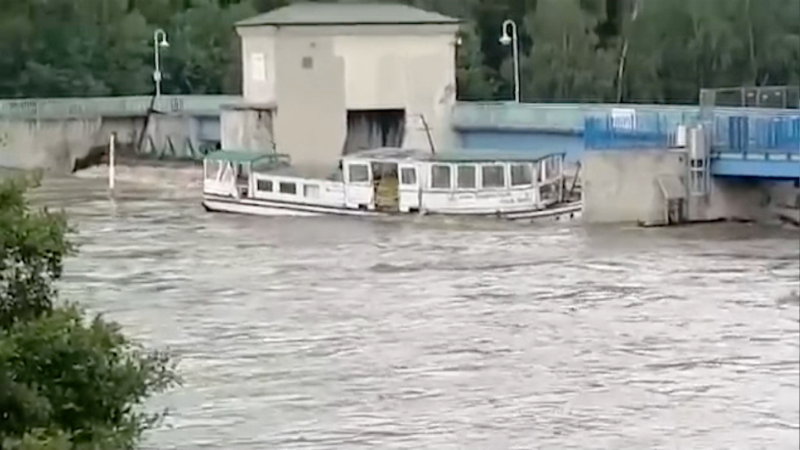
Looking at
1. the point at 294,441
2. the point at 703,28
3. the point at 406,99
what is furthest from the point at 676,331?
the point at 406,99

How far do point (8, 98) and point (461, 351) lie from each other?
32895 millimetres

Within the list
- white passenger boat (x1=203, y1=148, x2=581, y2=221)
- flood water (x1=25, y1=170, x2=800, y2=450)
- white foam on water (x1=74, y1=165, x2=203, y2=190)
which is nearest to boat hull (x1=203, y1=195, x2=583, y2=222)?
white passenger boat (x1=203, y1=148, x2=581, y2=221)

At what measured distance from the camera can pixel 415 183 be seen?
29312 mm

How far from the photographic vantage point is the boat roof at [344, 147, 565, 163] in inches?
1148

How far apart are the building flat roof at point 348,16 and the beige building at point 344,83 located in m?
0.02

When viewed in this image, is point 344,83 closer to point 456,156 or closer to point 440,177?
point 456,156

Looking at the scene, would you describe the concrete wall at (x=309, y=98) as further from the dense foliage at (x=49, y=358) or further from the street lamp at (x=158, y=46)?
the dense foliage at (x=49, y=358)

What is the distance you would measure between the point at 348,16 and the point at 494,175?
7704 mm

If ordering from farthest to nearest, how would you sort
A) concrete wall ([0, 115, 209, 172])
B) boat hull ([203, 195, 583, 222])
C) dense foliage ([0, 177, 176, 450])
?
concrete wall ([0, 115, 209, 172]) < boat hull ([203, 195, 583, 222]) < dense foliage ([0, 177, 176, 450])

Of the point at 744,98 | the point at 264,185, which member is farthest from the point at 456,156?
the point at 744,98

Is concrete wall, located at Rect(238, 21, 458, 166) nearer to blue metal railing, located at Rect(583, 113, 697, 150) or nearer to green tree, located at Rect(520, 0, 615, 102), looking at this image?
green tree, located at Rect(520, 0, 615, 102)

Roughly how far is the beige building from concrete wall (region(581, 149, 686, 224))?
8435 mm

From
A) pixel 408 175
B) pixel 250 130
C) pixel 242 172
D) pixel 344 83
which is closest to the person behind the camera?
pixel 408 175

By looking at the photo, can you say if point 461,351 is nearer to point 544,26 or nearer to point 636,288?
point 636,288
